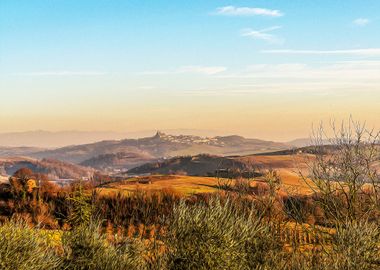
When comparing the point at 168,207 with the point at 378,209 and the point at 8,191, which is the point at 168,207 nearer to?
the point at 8,191

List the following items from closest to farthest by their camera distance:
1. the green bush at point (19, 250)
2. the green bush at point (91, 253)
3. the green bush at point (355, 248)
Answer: the green bush at point (19, 250)
the green bush at point (355, 248)
the green bush at point (91, 253)

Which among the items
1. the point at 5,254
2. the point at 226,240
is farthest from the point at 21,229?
the point at 226,240

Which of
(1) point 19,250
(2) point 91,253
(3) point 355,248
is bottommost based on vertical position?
(2) point 91,253

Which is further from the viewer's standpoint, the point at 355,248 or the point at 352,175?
the point at 352,175

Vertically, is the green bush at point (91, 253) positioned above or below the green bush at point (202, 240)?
below

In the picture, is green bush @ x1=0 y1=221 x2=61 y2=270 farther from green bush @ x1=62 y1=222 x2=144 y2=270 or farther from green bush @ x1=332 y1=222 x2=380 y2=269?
green bush @ x1=332 y1=222 x2=380 y2=269

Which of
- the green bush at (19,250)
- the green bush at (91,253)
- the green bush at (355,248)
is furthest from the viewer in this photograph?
the green bush at (91,253)

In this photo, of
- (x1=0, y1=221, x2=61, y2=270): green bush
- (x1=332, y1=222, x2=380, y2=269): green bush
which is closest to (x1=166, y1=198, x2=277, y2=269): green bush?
(x1=332, y1=222, x2=380, y2=269): green bush

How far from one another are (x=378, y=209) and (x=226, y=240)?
17.9 metres

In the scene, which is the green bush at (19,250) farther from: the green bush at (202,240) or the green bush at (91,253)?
the green bush at (202,240)

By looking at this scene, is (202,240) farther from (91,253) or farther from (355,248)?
(91,253)

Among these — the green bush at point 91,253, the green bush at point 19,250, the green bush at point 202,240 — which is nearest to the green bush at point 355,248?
the green bush at point 202,240

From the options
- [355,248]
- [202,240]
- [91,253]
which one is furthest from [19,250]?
[355,248]

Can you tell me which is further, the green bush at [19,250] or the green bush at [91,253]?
the green bush at [91,253]
